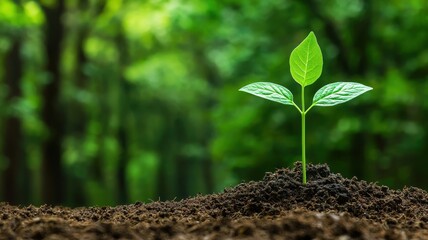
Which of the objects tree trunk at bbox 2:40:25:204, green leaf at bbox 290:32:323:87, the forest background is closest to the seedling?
green leaf at bbox 290:32:323:87

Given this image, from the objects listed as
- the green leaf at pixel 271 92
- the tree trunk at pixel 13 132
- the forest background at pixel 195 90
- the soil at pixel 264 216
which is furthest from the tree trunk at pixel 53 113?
the green leaf at pixel 271 92

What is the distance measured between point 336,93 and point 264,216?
82cm

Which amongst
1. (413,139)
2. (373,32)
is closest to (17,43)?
(373,32)

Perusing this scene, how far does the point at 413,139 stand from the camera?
1292 centimetres

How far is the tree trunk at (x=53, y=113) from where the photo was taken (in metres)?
17.1

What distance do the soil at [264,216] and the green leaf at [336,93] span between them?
0.47 meters

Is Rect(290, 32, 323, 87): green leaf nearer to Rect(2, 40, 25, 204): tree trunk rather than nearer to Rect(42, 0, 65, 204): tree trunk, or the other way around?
Rect(42, 0, 65, 204): tree trunk

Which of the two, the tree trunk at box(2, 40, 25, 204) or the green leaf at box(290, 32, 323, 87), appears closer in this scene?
the green leaf at box(290, 32, 323, 87)

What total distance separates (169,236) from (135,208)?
1.13 meters

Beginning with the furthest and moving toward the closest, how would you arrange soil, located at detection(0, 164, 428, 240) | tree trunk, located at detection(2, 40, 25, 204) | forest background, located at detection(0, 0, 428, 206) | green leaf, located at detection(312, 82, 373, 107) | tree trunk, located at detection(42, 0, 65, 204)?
tree trunk, located at detection(2, 40, 25, 204) → tree trunk, located at detection(42, 0, 65, 204) → forest background, located at detection(0, 0, 428, 206) → green leaf, located at detection(312, 82, 373, 107) → soil, located at detection(0, 164, 428, 240)

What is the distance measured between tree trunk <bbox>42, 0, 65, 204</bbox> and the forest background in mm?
31

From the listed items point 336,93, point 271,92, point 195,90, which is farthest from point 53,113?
point 336,93

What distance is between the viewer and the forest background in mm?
13367

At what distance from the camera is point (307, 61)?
11.1 feet
